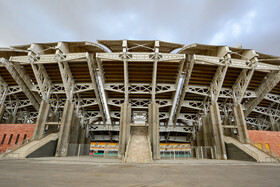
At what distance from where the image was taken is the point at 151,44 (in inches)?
885

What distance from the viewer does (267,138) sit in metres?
23.5

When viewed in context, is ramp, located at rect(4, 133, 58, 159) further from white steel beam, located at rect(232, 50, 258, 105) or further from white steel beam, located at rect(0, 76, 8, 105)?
white steel beam, located at rect(232, 50, 258, 105)

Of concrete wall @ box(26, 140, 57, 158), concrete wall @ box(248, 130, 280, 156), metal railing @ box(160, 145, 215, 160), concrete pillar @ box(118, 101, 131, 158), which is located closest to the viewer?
concrete wall @ box(26, 140, 57, 158)

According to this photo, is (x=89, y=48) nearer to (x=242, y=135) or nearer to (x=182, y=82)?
(x=182, y=82)

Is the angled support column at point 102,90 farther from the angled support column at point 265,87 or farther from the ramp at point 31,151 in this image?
the angled support column at point 265,87

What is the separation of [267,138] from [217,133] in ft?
28.2

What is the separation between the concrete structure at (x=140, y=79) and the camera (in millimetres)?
21500

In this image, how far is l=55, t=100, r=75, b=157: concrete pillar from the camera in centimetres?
2130

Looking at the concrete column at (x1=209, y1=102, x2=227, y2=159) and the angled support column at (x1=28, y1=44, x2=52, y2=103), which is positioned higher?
the angled support column at (x1=28, y1=44, x2=52, y2=103)

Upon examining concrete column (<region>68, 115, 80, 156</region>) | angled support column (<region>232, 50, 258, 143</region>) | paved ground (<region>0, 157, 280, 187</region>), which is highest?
angled support column (<region>232, 50, 258, 143</region>)

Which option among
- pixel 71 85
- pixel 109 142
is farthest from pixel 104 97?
pixel 109 142

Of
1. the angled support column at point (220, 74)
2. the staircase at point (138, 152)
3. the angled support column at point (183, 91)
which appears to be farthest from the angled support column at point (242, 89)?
the staircase at point (138, 152)

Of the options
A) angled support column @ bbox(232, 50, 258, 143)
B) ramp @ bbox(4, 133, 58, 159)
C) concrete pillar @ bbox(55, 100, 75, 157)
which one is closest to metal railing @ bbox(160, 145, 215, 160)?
angled support column @ bbox(232, 50, 258, 143)

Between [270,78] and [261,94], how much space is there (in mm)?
3084
